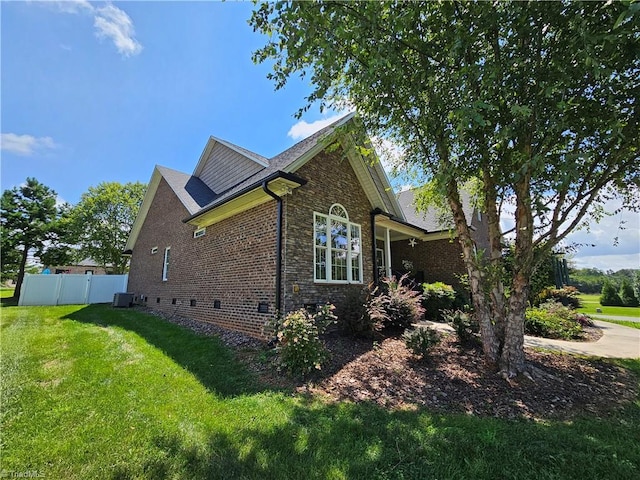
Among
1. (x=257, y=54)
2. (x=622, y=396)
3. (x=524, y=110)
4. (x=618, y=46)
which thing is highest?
(x=257, y=54)

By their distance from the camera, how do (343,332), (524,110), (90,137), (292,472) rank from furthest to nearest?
(90,137), (343,332), (524,110), (292,472)

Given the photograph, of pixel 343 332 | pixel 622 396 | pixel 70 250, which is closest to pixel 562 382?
pixel 622 396

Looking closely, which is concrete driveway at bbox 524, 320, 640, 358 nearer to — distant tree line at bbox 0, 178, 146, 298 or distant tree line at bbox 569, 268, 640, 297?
distant tree line at bbox 569, 268, 640, 297

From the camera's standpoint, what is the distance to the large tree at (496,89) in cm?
386

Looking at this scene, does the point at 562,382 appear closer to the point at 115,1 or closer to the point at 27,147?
the point at 115,1

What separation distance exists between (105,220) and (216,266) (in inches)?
1049

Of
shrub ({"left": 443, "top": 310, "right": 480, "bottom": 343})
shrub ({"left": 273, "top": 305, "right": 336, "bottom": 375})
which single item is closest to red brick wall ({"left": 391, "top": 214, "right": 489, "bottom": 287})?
shrub ({"left": 443, "top": 310, "right": 480, "bottom": 343})

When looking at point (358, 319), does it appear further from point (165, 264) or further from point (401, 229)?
point (165, 264)

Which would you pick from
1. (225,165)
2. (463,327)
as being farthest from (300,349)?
(225,165)

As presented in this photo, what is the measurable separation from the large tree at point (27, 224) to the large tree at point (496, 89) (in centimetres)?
2622

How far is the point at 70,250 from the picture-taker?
24.5 metres

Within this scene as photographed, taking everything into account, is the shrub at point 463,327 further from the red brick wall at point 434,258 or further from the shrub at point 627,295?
the shrub at point 627,295

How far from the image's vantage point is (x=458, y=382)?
15.0 ft

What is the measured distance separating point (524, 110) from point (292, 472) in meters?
4.48
